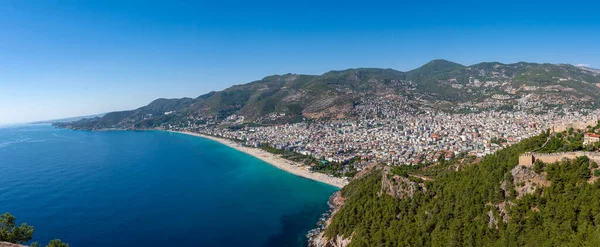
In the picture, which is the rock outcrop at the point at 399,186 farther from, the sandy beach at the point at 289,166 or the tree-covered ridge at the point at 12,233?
the tree-covered ridge at the point at 12,233

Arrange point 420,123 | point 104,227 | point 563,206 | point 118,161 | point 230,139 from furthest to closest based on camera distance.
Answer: point 230,139 → point 420,123 → point 118,161 → point 104,227 → point 563,206

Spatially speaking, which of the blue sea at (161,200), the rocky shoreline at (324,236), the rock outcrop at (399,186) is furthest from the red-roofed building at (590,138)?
the blue sea at (161,200)

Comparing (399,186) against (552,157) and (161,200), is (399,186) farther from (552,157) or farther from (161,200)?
(161,200)

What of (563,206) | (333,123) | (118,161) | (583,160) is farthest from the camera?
(333,123)

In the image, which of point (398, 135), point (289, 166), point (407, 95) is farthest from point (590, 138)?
point (407, 95)

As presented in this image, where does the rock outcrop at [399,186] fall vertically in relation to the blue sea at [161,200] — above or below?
above

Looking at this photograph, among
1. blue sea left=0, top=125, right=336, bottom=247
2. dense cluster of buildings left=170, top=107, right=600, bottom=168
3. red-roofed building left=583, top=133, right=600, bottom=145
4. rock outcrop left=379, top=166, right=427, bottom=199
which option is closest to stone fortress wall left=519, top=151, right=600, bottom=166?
red-roofed building left=583, top=133, right=600, bottom=145

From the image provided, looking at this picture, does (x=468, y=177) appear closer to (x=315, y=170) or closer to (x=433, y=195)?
(x=433, y=195)

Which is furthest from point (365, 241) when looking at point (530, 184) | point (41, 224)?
point (41, 224)
